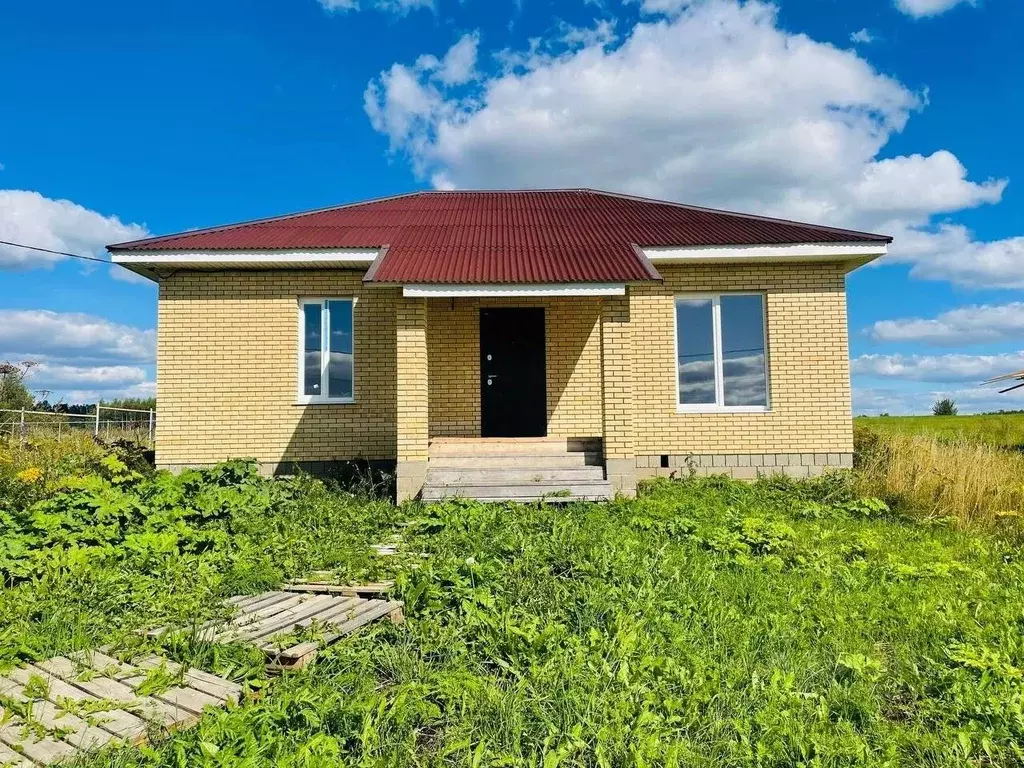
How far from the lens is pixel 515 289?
8.41m

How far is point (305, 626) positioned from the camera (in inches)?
159

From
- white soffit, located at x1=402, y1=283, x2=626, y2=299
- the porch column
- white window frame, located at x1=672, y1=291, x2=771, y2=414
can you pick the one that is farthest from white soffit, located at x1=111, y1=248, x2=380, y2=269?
white window frame, located at x1=672, y1=291, x2=771, y2=414

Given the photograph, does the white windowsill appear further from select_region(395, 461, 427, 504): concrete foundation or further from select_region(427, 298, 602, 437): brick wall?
select_region(395, 461, 427, 504): concrete foundation

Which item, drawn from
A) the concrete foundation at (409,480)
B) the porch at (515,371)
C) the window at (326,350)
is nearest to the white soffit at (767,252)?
the porch at (515,371)

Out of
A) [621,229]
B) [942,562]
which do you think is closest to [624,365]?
[621,229]

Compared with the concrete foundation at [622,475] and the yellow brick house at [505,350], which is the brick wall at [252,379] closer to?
the yellow brick house at [505,350]

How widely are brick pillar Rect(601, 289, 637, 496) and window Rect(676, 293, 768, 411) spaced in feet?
6.26

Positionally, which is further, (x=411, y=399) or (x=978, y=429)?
(x=978, y=429)

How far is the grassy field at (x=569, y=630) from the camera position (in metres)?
2.84

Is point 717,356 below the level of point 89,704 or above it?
above

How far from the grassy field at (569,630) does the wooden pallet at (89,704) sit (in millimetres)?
166

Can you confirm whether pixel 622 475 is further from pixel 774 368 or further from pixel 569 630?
pixel 569 630

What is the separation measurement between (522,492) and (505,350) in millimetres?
2943

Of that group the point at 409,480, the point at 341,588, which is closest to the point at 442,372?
the point at 409,480
